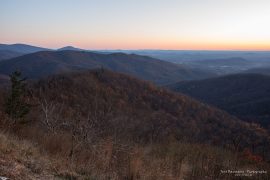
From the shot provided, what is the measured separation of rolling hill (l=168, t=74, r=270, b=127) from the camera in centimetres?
6962

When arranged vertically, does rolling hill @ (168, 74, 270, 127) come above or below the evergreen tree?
below

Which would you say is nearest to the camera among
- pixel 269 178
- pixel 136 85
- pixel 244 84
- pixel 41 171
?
pixel 41 171

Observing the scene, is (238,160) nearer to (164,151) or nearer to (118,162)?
(164,151)

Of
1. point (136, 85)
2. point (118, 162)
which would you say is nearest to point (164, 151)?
point (118, 162)

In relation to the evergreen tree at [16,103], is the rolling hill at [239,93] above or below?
below

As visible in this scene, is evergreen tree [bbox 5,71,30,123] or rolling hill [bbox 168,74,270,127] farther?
rolling hill [bbox 168,74,270,127]

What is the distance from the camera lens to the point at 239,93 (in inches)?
3816

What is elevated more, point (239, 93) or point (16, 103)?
point (16, 103)

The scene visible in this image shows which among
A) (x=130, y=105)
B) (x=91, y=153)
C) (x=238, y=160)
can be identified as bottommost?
(x=130, y=105)

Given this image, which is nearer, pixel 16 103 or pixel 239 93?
pixel 16 103

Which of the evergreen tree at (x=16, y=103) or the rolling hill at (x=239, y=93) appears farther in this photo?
the rolling hill at (x=239, y=93)

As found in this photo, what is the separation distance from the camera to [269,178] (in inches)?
266

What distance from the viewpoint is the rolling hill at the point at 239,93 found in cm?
6962

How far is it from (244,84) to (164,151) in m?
101
